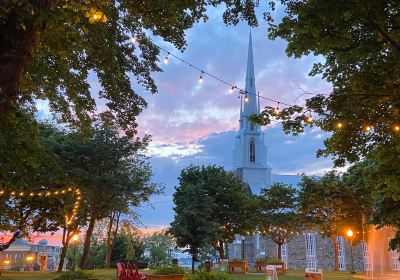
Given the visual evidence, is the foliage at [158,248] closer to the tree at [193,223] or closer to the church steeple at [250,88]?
the church steeple at [250,88]

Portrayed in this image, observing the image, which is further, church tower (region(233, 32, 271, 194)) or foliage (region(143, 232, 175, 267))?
church tower (region(233, 32, 271, 194))

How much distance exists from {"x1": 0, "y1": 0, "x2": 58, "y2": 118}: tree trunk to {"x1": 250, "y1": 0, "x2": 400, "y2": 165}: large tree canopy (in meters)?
3.29

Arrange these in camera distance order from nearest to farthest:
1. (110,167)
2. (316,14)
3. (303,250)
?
(316,14), (110,167), (303,250)

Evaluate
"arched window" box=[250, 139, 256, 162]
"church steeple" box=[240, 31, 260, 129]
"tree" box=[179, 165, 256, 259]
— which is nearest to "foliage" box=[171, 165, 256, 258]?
"tree" box=[179, 165, 256, 259]

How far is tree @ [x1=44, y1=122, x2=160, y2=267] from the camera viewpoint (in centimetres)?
2038

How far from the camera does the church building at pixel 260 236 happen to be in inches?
1813

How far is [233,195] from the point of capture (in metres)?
31.8

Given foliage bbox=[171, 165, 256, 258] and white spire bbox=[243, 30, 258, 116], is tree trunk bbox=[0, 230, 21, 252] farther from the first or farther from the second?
white spire bbox=[243, 30, 258, 116]

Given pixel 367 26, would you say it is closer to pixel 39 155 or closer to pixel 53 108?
pixel 39 155

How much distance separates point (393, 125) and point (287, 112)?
1995mm

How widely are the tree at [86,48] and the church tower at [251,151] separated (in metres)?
53.9

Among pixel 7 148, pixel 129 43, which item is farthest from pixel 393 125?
pixel 129 43

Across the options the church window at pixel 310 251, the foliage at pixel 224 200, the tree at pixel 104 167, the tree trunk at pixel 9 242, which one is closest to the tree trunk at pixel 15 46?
the tree at pixel 104 167

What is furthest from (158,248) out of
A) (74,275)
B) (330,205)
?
(74,275)
